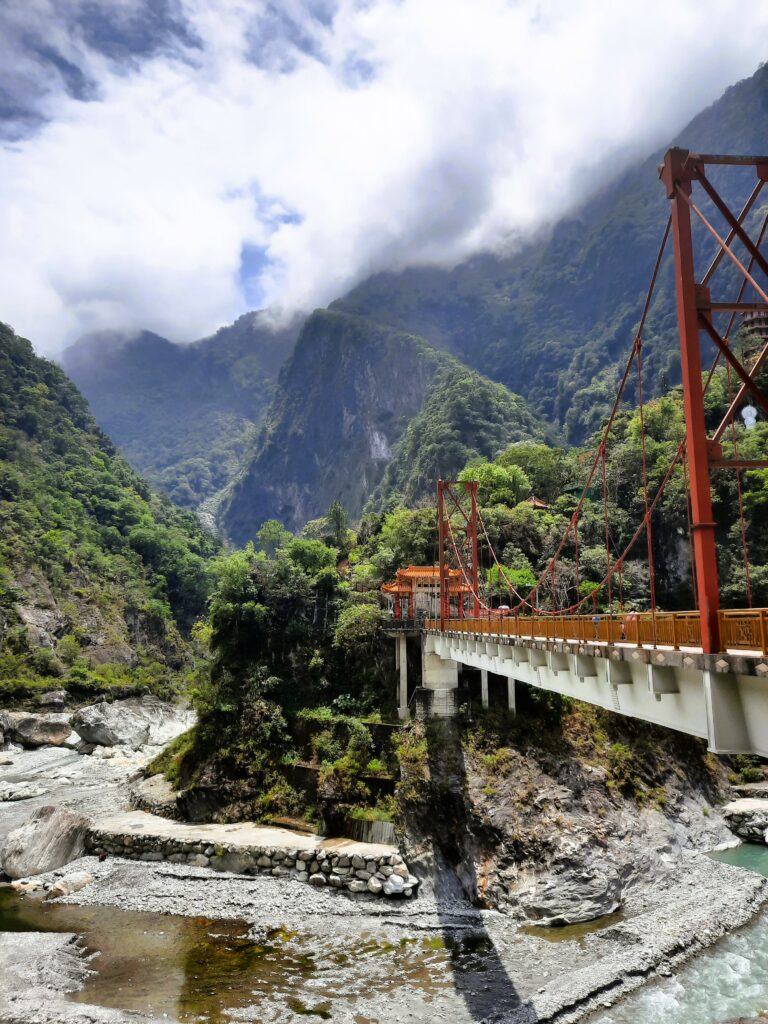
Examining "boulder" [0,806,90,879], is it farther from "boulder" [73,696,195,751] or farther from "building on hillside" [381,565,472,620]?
"boulder" [73,696,195,751]

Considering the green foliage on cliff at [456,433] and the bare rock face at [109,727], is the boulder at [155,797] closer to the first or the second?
the bare rock face at [109,727]

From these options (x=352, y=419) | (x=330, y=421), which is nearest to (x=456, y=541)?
(x=352, y=419)

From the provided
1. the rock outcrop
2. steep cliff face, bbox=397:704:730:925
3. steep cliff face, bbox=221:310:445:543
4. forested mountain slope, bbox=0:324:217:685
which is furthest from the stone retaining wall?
steep cliff face, bbox=221:310:445:543

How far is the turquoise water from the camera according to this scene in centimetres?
1216

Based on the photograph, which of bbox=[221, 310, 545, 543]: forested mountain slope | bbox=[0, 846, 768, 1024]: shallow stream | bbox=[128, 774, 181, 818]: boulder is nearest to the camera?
bbox=[0, 846, 768, 1024]: shallow stream

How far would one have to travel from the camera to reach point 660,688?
8.69m

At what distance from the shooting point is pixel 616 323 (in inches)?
4564

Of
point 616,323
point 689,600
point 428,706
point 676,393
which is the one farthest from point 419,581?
point 616,323

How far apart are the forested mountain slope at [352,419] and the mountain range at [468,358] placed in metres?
0.37

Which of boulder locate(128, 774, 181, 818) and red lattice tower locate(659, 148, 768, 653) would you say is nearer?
red lattice tower locate(659, 148, 768, 653)

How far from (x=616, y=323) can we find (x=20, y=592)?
337 ft

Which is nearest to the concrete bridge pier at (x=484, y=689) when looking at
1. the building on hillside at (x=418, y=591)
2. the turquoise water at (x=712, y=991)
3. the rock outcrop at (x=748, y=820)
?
the building on hillside at (x=418, y=591)

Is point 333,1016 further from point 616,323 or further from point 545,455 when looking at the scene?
point 616,323

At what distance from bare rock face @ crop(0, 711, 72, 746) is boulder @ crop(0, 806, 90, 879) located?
20714 mm
